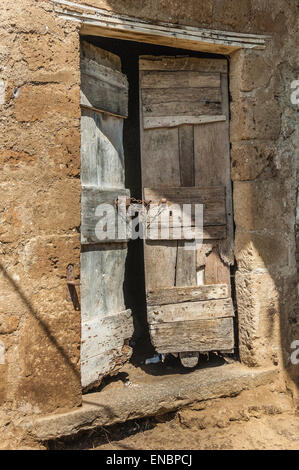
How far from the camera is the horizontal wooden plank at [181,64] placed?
350 centimetres

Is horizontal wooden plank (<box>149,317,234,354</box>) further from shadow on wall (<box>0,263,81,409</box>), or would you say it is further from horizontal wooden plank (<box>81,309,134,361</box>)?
shadow on wall (<box>0,263,81,409</box>)

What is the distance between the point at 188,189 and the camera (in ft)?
11.4

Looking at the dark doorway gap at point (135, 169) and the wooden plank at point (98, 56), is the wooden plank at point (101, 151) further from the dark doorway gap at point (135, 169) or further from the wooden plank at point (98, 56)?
the dark doorway gap at point (135, 169)

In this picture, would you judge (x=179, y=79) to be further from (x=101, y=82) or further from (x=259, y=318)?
(x=259, y=318)

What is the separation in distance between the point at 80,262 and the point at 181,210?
90 cm

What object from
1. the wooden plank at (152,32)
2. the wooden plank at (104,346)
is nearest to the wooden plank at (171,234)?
the wooden plank at (104,346)

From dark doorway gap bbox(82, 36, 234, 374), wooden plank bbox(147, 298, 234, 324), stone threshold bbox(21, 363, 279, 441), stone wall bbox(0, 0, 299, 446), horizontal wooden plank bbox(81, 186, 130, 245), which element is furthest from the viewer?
dark doorway gap bbox(82, 36, 234, 374)

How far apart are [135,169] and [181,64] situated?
1.11 meters

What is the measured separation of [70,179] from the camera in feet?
9.39

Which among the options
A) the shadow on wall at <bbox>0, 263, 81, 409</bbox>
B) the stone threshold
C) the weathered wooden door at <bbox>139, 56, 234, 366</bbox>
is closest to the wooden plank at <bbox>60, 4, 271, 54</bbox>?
the weathered wooden door at <bbox>139, 56, 234, 366</bbox>

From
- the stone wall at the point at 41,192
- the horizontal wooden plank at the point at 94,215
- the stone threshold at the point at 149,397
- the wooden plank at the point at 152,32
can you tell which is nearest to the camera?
the stone wall at the point at 41,192

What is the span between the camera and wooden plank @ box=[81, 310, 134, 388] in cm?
314

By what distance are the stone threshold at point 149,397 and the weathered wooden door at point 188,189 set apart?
200mm

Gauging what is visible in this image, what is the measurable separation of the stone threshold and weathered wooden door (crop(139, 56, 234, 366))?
0.66 feet
